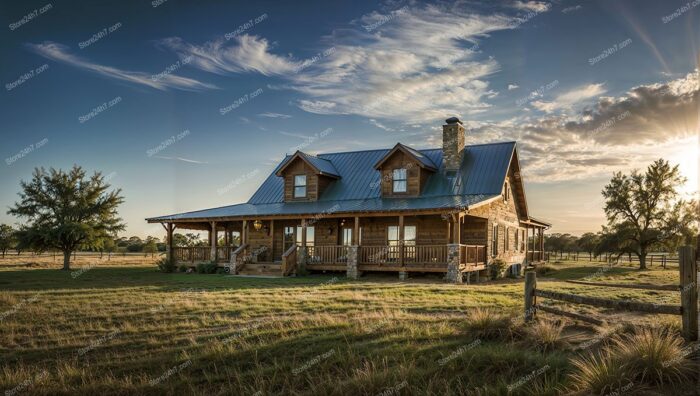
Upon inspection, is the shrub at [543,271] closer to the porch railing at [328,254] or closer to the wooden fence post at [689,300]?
the porch railing at [328,254]

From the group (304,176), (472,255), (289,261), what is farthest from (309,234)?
(472,255)

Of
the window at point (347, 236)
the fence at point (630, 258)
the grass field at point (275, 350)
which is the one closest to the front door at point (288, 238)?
the window at point (347, 236)

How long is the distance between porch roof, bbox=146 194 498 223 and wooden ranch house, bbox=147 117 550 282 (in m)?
0.06

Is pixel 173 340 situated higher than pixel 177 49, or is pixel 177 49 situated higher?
pixel 177 49

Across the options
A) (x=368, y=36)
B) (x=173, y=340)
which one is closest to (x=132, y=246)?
(x=368, y=36)

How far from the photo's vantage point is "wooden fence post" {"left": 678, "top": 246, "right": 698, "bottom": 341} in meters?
7.44

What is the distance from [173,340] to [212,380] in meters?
1.98

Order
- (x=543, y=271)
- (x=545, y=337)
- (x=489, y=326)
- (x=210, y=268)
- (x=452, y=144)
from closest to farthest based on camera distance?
(x=545, y=337) < (x=489, y=326) < (x=210, y=268) < (x=452, y=144) < (x=543, y=271)

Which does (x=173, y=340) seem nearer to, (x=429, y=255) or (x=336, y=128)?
(x=429, y=255)

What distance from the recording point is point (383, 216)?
2450 cm

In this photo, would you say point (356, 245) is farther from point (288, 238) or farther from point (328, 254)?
point (288, 238)

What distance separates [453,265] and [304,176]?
36.7ft

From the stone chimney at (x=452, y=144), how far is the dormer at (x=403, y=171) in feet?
3.42

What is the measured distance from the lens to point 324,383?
24.1 feet
